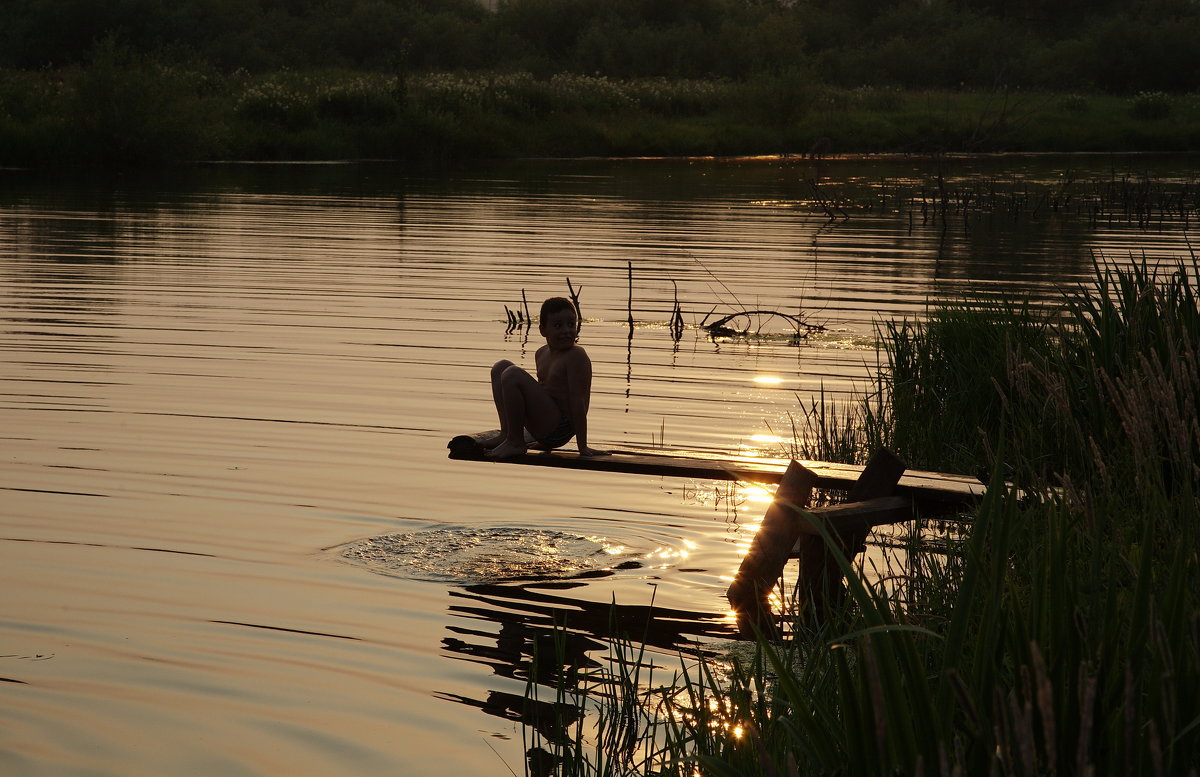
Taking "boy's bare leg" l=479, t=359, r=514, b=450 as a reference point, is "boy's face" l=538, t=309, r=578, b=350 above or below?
above

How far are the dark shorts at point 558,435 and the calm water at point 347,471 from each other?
0.58 m

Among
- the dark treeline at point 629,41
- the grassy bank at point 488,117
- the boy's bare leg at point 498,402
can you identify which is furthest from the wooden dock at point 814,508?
the dark treeline at point 629,41

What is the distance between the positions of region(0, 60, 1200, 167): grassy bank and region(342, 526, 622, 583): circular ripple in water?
36.7 metres

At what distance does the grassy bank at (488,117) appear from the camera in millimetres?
44844

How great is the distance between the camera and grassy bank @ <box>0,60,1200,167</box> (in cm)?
4484

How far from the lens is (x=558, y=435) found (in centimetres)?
818

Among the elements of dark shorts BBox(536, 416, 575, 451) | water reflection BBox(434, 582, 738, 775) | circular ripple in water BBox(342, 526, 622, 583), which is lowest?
water reflection BBox(434, 582, 738, 775)

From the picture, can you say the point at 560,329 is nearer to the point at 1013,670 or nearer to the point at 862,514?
the point at 862,514

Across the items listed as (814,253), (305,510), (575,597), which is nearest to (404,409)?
(305,510)

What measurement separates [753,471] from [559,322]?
1396mm

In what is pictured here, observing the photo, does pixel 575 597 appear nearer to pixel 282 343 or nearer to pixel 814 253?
pixel 282 343

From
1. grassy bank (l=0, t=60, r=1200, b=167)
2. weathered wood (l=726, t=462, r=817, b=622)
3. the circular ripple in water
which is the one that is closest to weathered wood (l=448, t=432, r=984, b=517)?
weathered wood (l=726, t=462, r=817, b=622)

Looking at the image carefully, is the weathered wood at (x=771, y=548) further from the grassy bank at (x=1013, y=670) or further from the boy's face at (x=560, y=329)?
the boy's face at (x=560, y=329)

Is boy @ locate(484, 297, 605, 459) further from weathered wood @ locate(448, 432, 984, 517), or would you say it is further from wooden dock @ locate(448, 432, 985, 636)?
wooden dock @ locate(448, 432, 985, 636)
